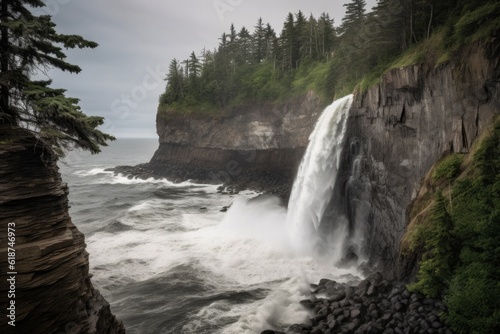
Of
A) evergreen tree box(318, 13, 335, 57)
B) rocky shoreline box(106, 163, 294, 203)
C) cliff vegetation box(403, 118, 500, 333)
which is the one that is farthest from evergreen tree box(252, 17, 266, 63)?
cliff vegetation box(403, 118, 500, 333)

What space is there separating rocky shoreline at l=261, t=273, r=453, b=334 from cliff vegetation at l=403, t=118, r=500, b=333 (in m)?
0.63

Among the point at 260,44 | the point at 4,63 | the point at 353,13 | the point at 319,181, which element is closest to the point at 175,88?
the point at 260,44

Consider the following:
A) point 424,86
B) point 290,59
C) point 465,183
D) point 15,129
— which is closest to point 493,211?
point 465,183

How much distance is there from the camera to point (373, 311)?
533 inches

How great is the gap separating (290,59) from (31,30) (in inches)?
2062

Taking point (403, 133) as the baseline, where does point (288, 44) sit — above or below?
above

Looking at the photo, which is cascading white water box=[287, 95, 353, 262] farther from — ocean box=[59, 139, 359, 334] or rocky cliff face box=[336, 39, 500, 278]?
ocean box=[59, 139, 359, 334]

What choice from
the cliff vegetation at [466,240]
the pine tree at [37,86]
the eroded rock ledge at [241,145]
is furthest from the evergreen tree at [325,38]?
the pine tree at [37,86]

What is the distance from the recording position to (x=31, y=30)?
8.81 m

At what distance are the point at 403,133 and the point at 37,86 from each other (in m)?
19.8

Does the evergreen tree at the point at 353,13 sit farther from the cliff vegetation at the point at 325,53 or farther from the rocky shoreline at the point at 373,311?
the rocky shoreline at the point at 373,311

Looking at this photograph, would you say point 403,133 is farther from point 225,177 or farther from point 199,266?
point 225,177

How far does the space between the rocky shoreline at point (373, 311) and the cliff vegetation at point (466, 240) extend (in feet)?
2.06

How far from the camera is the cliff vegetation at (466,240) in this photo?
36.2ft
